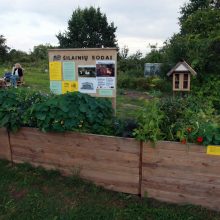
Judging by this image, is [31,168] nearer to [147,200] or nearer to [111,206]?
[111,206]

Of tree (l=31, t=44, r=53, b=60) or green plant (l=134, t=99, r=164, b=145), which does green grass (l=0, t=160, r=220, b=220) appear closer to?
green plant (l=134, t=99, r=164, b=145)

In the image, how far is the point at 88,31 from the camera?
113ft

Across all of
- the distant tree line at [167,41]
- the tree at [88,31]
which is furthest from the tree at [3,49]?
the tree at [88,31]

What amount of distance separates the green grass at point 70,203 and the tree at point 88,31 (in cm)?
2980

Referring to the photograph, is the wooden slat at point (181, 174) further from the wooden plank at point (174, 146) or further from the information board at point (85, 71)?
the information board at point (85, 71)

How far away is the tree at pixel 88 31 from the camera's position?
33.7m

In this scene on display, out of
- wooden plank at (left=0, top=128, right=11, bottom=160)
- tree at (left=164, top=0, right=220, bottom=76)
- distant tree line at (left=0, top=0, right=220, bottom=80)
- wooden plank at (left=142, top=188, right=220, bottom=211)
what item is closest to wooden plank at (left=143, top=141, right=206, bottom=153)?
wooden plank at (left=142, top=188, right=220, bottom=211)

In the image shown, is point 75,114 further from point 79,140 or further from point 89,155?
point 89,155

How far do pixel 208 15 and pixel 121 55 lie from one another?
1160 centimetres

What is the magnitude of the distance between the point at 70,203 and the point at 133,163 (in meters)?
0.85

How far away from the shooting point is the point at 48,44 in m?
42.2

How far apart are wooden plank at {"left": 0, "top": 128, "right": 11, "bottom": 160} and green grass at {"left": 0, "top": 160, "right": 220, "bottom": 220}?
1.58 feet

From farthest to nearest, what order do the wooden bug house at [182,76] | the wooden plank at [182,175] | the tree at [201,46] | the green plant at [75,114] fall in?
the tree at [201,46], the wooden bug house at [182,76], the green plant at [75,114], the wooden plank at [182,175]

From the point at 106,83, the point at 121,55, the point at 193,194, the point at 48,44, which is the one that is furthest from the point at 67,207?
the point at 48,44
